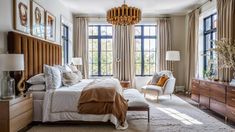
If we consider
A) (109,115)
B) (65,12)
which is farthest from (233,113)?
(65,12)

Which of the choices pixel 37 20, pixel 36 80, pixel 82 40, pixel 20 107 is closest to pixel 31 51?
pixel 36 80

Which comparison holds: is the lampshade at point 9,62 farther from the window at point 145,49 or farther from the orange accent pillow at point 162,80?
the window at point 145,49

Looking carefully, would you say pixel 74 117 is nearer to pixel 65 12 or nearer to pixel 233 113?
pixel 233 113

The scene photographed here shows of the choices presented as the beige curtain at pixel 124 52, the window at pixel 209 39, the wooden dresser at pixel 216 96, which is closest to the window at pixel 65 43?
the beige curtain at pixel 124 52

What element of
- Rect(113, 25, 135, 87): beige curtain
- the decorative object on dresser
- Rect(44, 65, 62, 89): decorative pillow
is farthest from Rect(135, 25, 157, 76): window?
the decorative object on dresser

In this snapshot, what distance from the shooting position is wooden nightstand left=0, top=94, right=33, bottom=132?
3.09 metres

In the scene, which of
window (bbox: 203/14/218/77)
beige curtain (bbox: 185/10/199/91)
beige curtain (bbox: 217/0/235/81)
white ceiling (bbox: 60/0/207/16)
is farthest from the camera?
beige curtain (bbox: 185/10/199/91)

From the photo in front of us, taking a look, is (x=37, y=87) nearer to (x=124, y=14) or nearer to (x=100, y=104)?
(x=100, y=104)

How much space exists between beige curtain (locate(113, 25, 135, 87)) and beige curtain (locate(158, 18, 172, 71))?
1063mm

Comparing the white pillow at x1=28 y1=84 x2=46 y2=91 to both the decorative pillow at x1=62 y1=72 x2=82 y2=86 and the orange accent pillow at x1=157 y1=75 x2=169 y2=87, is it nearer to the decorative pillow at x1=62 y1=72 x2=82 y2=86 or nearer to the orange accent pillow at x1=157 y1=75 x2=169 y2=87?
the decorative pillow at x1=62 y1=72 x2=82 y2=86

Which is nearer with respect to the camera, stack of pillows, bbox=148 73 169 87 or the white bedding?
the white bedding

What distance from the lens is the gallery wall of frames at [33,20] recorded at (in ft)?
13.5

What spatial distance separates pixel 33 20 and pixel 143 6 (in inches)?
147

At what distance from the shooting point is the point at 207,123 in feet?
13.9
